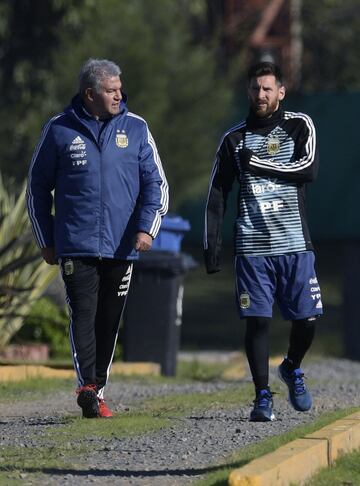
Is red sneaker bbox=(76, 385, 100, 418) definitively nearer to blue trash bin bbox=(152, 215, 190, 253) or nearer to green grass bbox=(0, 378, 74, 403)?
green grass bbox=(0, 378, 74, 403)

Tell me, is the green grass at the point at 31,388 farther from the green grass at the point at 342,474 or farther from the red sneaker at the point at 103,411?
the green grass at the point at 342,474

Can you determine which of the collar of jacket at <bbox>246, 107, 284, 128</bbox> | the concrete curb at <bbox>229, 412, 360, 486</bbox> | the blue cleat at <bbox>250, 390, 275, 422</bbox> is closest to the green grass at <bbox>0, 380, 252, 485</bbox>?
the blue cleat at <bbox>250, 390, 275, 422</bbox>

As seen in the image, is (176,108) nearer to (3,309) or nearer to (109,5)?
(109,5)

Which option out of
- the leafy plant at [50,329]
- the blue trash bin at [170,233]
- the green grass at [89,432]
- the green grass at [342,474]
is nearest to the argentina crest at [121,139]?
the green grass at [89,432]

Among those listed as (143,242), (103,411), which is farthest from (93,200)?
(103,411)

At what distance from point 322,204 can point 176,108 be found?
5.88 meters

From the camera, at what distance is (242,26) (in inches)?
1041

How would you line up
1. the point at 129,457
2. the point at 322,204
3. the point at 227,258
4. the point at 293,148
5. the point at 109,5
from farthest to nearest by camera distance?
the point at 109,5
the point at 227,258
the point at 322,204
the point at 293,148
the point at 129,457

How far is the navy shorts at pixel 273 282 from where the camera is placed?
824 cm

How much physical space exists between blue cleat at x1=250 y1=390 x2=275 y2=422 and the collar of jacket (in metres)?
1.43

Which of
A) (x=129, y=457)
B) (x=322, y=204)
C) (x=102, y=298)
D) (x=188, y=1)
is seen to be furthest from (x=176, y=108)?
(x=129, y=457)

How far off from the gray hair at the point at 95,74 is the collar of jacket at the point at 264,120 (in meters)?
0.84

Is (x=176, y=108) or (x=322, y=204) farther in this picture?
(x=176, y=108)

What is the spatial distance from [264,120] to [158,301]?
16.2ft
